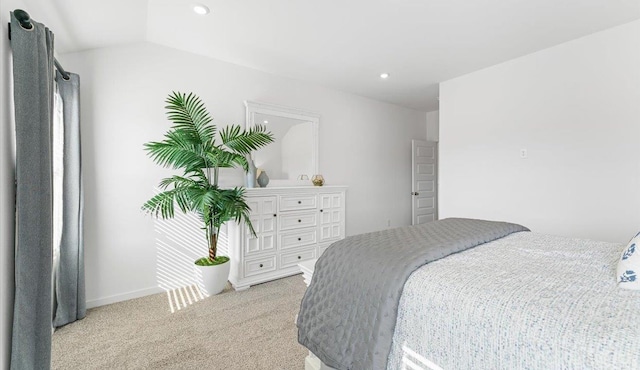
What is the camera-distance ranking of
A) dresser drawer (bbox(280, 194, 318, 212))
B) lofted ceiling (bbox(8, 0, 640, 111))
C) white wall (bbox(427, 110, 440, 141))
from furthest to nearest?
white wall (bbox(427, 110, 440, 141)) < dresser drawer (bbox(280, 194, 318, 212)) < lofted ceiling (bbox(8, 0, 640, 111))

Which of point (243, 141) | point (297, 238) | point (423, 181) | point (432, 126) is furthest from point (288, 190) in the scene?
point (432, 126)

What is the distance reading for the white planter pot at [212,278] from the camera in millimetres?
2533

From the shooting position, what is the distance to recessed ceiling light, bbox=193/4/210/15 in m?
2.08

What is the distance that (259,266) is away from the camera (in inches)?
115

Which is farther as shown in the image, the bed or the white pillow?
the white pillow

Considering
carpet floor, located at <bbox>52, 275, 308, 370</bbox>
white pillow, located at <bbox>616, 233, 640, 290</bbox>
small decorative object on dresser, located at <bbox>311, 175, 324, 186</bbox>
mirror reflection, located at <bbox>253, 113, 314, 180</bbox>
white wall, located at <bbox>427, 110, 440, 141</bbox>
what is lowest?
carpet floor, located at <bbox>52, 275, 308, 370</bbox>

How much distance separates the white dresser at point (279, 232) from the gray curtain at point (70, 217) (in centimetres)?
121

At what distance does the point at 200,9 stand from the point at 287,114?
152 centimetres

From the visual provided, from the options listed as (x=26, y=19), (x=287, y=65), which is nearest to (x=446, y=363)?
(x=26, y=19)

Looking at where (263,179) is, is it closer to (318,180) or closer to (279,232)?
(279,232)

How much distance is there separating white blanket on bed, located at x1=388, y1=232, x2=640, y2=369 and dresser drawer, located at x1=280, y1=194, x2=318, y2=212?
2.11 meters

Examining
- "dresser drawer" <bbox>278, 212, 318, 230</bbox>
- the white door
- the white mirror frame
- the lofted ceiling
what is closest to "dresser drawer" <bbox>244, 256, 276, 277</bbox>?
"dresser drawer" <bbox>278, 212, 318, 230</bbox>

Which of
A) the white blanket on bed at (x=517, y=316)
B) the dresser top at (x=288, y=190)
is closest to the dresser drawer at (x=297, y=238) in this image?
the dresser top at (x=288, y=190)

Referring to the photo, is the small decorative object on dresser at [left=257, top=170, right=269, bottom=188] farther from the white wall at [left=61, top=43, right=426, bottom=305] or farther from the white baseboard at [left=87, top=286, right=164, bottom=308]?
the white baseboard at [left=87, top=286, right=164, bottom=308]
